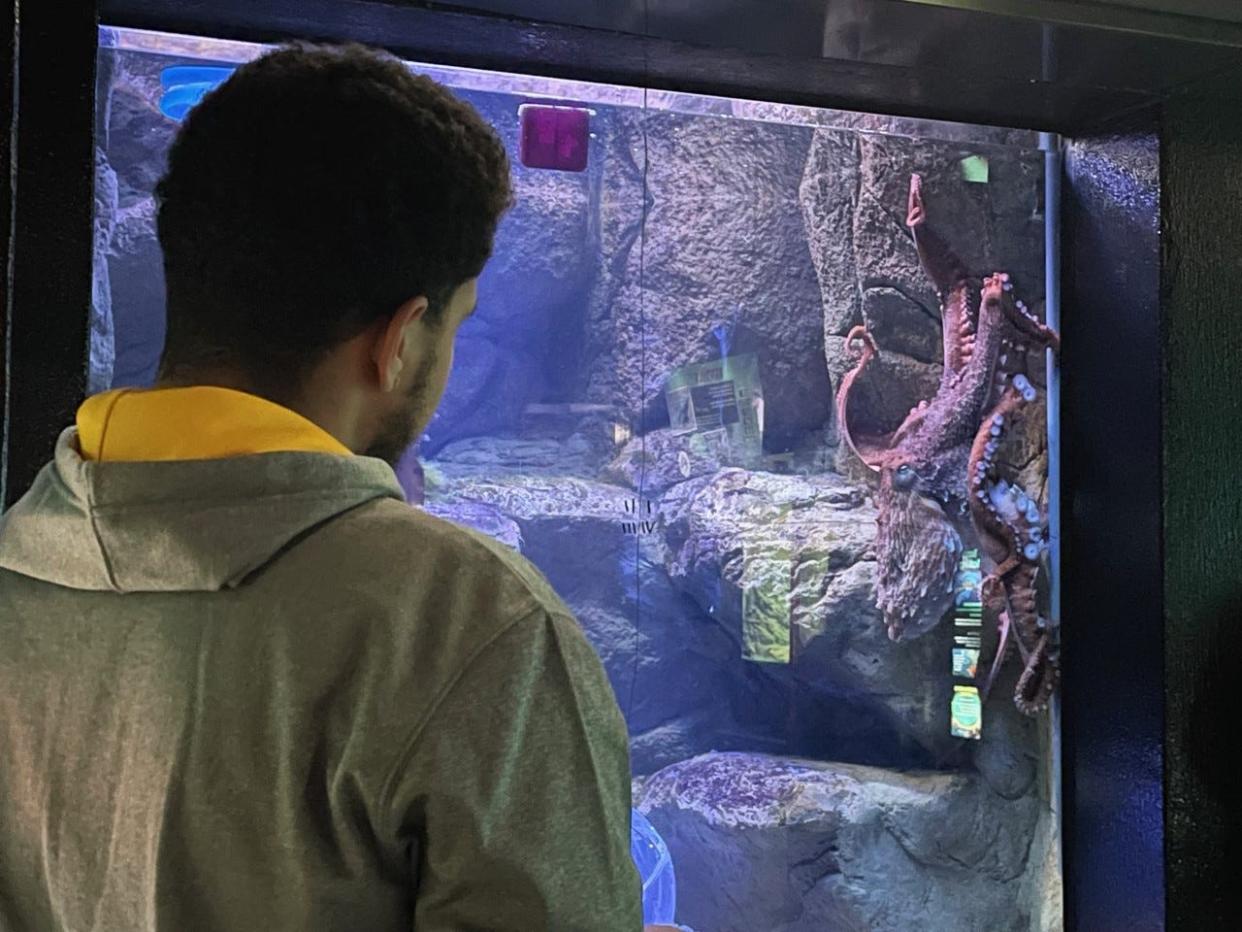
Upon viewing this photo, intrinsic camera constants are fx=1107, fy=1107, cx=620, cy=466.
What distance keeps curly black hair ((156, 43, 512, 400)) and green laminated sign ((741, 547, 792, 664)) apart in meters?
1.07

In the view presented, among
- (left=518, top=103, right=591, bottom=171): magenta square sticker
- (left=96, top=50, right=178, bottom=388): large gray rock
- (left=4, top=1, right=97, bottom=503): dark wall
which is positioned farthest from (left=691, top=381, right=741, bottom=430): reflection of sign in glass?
(left=4, top=1, right=97, bottom=503): dark wall

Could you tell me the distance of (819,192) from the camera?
1664 millimetres

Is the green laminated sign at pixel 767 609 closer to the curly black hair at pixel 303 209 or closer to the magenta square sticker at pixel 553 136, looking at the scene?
the magenta square sticker at pixel 553 136

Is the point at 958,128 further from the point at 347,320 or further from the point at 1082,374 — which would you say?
the point at 347,320

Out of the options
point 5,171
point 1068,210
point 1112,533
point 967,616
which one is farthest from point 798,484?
point 5,171

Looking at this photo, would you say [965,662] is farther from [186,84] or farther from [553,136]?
[186,84]

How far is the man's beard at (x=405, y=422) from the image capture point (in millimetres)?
656

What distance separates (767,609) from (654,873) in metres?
0.40

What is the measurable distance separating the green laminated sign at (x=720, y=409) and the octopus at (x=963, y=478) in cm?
13

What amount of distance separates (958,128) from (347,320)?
44.5 inches

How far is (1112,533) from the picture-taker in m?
1.43

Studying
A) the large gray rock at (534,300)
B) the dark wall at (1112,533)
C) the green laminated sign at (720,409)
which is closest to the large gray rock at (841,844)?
the dark wall at (1112,533)

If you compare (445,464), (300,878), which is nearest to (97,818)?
(300,878)

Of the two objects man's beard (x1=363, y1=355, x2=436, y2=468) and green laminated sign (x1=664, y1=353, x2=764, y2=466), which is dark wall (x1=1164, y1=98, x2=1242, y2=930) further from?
man's beard (x1=363, y1=355, x2=436, y2=468)
